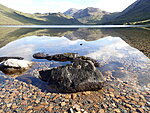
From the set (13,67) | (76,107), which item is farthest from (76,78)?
(13,67)

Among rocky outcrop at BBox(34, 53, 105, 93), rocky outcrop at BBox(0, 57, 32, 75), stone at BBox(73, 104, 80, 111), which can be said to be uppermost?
rocky outcrop at BBox(34, 53, 105, 93)

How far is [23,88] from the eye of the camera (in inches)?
383

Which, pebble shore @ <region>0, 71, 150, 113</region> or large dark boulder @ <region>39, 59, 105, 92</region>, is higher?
large dark boulder @ <region>39, 59, 105, 92</region>

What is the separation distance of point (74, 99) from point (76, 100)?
177 millimetres

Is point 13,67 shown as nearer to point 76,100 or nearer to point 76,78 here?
point 76,78

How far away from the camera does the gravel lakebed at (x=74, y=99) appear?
7359 mm

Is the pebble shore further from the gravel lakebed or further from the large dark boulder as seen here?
the large dark boulder

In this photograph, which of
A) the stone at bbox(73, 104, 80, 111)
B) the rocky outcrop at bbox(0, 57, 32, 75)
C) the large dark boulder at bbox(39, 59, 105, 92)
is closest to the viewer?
the stone at bbox(73, 104, 80, 111)

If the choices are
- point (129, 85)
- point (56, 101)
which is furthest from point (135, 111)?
point (56, 101)

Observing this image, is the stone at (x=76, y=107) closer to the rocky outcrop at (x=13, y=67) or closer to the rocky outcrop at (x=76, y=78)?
the rocky outcrop at (x=76, y=78)

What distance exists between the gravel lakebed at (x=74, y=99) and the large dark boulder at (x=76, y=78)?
439mm

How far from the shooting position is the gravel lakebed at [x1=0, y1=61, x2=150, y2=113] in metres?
7.36

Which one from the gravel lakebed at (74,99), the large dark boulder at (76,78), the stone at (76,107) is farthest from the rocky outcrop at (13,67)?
the stone at (76,107)

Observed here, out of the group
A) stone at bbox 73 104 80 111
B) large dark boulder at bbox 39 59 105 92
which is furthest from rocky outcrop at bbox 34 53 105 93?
stone at bbox 73 104 80 111
